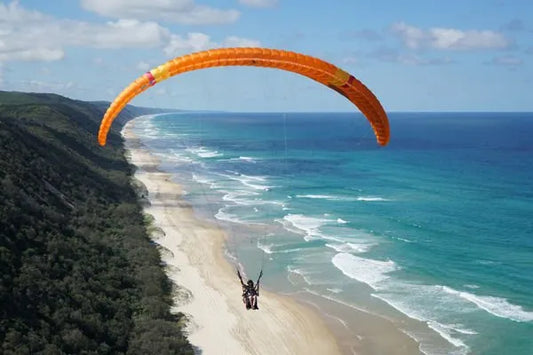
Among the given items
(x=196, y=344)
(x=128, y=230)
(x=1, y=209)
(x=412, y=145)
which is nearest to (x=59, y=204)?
(x=128, y=230)

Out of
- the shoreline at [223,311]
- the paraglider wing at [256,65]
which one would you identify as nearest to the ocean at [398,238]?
the shoreline at [223,311]

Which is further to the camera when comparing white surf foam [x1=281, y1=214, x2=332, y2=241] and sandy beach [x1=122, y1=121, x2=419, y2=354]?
white surf foam [x1=281, y1=214, x2=332, y2=241]

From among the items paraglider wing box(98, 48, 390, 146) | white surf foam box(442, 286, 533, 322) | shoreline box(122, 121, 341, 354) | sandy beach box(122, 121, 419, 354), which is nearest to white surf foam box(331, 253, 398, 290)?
white surf foam box(442, 286, 533, 322)

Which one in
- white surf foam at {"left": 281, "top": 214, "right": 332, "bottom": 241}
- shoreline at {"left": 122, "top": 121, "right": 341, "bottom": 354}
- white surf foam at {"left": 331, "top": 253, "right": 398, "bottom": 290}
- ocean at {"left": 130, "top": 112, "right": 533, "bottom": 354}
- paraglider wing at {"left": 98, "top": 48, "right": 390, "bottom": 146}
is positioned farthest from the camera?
white surf foam at {"left": 281, "top": 214, "right": 332, "bottom": 241}

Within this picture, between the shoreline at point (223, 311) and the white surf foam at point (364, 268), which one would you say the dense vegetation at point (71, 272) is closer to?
the shoreline at point (223, 311)

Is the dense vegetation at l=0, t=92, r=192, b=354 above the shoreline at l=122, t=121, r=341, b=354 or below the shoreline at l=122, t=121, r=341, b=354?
above

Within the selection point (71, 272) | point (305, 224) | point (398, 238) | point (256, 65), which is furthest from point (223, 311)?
point (398, 238)

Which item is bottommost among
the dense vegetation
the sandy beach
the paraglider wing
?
the sandy beach

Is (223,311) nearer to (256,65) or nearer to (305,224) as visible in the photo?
(256,65)

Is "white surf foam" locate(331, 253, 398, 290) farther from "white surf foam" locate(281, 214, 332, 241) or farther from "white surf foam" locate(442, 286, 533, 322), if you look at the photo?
"white surf foam" locate(281, 214, 332, 241)
